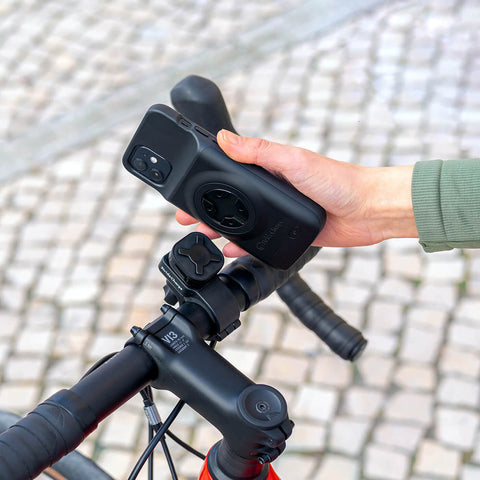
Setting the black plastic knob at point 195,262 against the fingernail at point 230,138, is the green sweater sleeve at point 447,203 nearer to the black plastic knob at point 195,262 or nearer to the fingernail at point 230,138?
the fingernail at point 230,138

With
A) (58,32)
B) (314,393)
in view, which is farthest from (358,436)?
(58,32)

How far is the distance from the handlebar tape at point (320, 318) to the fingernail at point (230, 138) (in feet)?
1.58

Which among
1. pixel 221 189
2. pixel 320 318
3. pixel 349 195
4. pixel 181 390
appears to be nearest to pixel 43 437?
pixel 181 390

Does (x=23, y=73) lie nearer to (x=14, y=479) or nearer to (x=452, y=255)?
(x=452, y=255)

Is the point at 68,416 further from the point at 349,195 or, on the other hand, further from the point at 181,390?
the point at 349,195

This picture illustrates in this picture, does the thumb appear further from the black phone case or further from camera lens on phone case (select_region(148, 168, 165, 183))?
camera lens on phone case (select_region(148, 168, 165, 183))

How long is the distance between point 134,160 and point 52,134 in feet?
9.98

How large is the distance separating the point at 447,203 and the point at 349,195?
0.27 m

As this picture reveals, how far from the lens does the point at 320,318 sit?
1747 millimetres

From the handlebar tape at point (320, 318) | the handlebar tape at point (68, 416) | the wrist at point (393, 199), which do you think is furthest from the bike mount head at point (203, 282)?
the wrist at point (393, 199)

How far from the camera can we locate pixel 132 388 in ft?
3.62

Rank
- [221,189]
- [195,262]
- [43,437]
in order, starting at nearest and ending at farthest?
[43,437] < [195,262] < [221,189]

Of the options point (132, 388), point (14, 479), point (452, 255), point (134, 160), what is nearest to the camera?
point (14, 479)

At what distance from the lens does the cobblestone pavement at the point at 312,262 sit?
9.39ft
